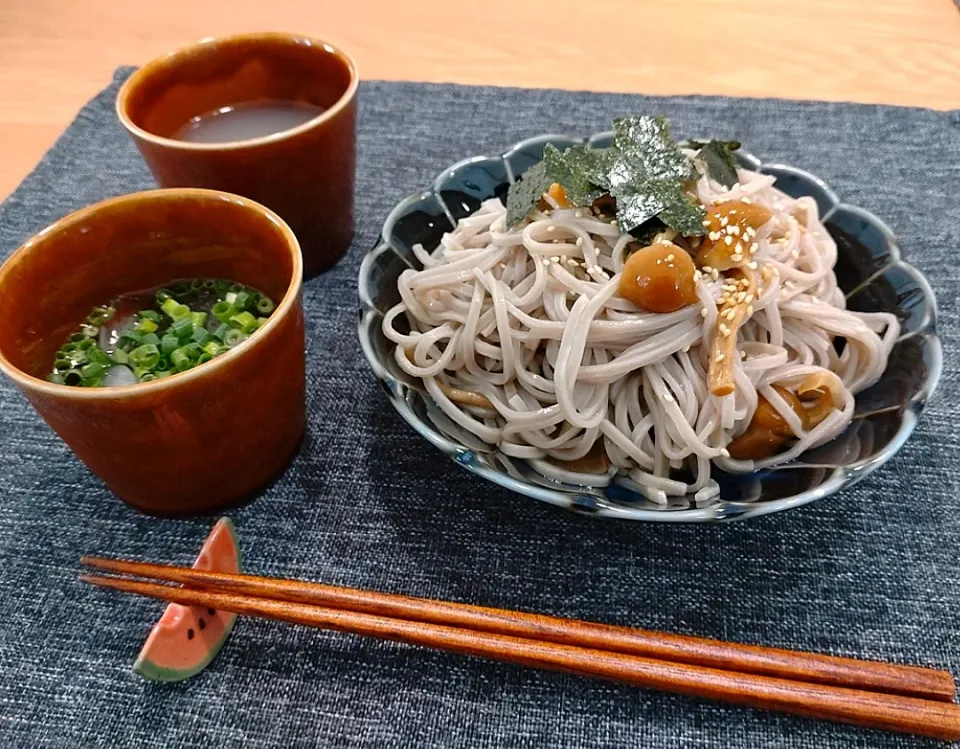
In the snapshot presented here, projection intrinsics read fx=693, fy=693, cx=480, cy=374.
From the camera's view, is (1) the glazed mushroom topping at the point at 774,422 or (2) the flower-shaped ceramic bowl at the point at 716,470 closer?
(2) the flower-shaped ceramic bowl at the point at 716,470

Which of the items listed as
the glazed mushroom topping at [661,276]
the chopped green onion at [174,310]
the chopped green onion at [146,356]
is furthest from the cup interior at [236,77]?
the glazed mushroom topping at [661,276]

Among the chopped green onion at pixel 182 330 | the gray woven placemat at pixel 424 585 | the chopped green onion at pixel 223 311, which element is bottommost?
the gray woven placemat at pixel 424 585

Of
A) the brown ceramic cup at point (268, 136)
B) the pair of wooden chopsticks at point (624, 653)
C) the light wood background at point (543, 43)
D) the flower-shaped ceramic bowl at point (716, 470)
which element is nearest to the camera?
the pair of wooden chopsticks at point (624, 653)

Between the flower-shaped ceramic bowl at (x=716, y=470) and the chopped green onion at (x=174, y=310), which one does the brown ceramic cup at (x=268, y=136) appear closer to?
the flower-shaped ceramic bowl at (x=716, y=470)

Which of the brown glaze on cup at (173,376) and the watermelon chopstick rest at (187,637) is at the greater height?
the brown glaze on cup at (173,376)

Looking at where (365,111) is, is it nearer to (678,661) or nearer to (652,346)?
(652,346)
